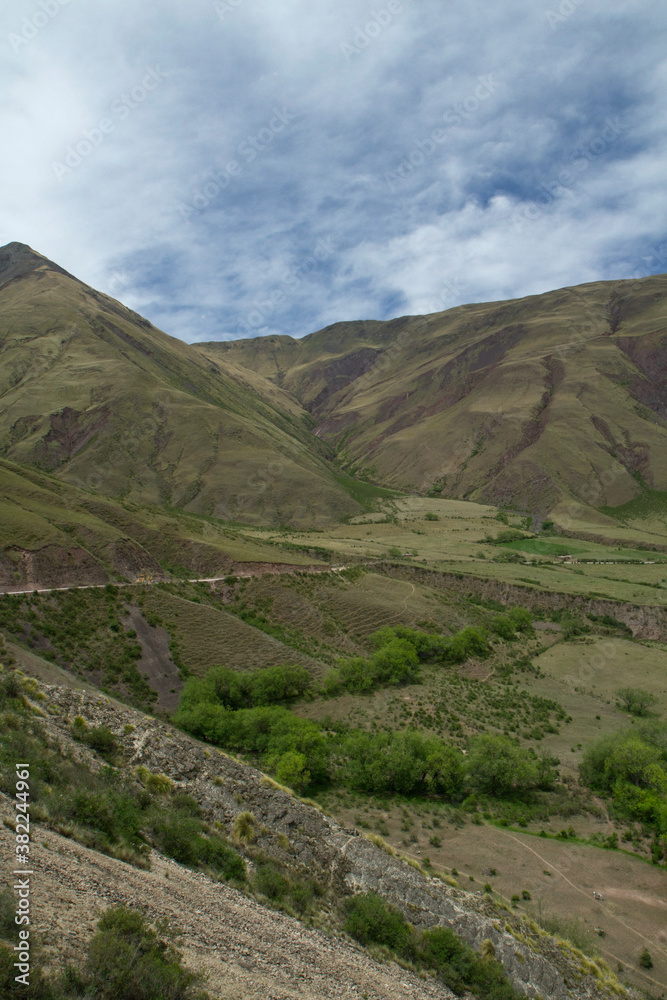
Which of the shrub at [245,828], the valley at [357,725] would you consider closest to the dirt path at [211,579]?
the valley at [357,725]

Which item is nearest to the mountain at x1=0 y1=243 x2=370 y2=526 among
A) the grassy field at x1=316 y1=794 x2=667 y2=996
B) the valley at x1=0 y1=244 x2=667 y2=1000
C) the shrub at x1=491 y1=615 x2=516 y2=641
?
the valley at x1=0 y1=244 x2=667 y2=1000

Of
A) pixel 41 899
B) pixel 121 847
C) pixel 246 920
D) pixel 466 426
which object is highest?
pixel 466 426

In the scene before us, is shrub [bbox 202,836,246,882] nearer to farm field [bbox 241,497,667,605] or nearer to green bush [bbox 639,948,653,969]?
green bush [bbox 639,948,653,969]

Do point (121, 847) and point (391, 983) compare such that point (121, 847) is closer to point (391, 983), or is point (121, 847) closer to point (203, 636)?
point (391, 983)

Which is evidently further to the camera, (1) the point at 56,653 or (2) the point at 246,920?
(1) the point at 56,653

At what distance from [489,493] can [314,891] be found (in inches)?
6084

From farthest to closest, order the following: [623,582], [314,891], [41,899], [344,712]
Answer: [623,582] → [344,712] → [314,891] → [41,899]

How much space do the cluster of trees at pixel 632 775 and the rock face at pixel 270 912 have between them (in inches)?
618

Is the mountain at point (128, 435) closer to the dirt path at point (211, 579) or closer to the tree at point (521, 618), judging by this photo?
the dirt path at point (211, 579)

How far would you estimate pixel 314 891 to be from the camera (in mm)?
15031

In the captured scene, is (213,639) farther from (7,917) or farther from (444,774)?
(7,917)

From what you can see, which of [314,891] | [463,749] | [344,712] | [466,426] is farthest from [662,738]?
[466,426]

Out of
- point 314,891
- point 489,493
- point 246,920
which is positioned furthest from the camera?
point 489,493

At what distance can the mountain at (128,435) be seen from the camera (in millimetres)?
118125
